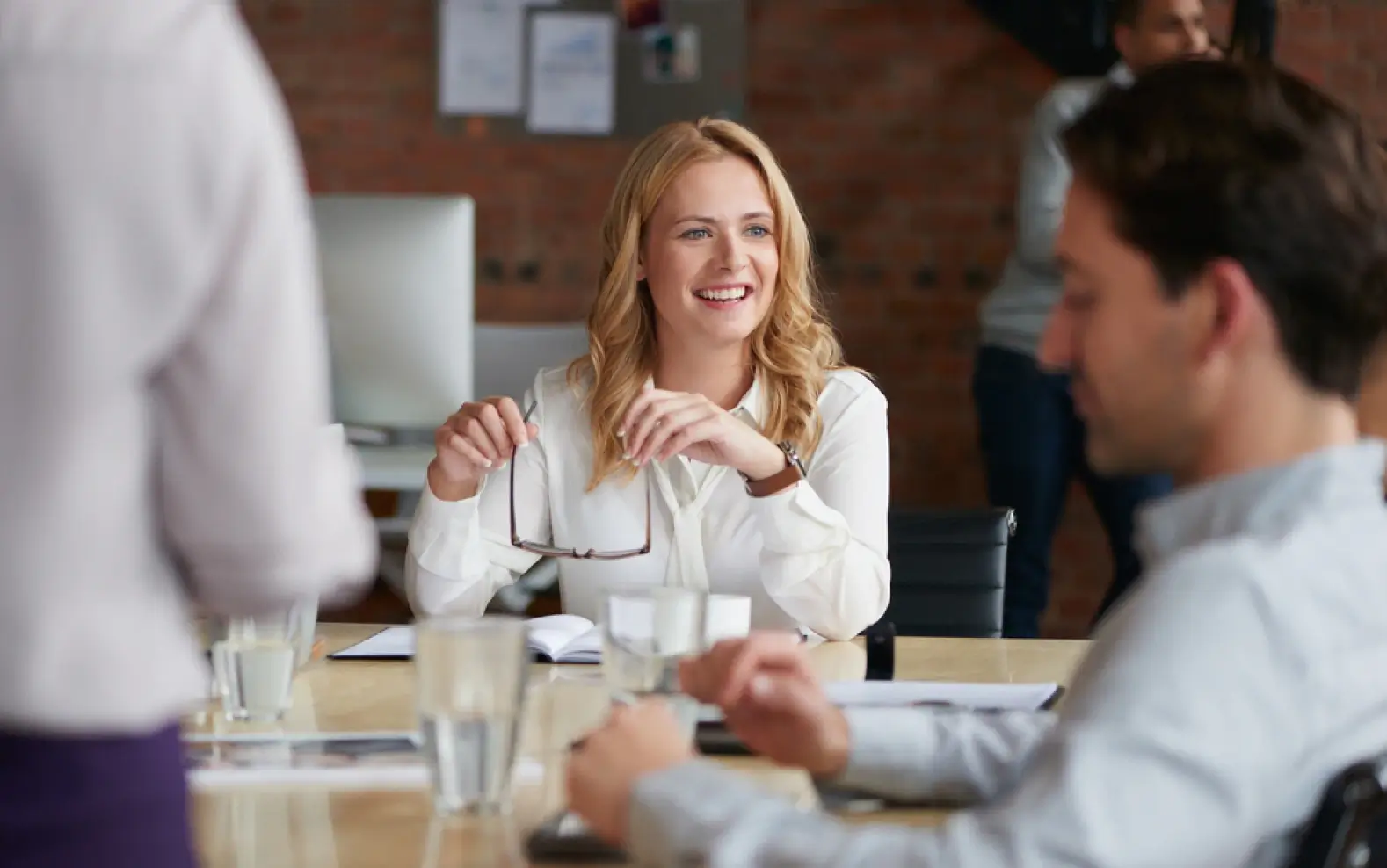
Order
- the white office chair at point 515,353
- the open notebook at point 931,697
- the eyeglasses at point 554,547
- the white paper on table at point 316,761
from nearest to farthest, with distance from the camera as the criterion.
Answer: the white paper on table at point 316,761, the open notebook at point 931,697, the eyeglasses at point 554,547, the white office chair at point 515,353

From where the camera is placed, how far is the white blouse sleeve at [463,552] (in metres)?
1.95

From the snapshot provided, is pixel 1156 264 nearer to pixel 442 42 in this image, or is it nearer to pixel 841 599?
pixel 841 599

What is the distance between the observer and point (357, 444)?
3.34 m

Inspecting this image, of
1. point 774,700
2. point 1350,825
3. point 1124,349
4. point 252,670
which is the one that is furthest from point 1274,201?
point 252,670

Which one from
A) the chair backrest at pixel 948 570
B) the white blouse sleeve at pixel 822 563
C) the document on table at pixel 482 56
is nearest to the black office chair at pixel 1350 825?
the white blouse sleeve at pixel 822 563

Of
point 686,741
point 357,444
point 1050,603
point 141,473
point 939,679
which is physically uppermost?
point 141,473

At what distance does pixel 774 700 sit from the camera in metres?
1.15

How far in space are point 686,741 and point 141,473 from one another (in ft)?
1.33

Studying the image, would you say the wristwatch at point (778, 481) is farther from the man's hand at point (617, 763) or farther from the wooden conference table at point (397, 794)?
the man's hand at point (617, 763)

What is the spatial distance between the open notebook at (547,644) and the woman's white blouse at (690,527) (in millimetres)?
258

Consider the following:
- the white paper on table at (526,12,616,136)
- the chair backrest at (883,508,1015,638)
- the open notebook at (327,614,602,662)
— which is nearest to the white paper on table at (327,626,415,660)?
the open notebook at (327,614,602,662)

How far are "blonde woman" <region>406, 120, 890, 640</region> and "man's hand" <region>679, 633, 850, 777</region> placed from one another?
2.18 ft

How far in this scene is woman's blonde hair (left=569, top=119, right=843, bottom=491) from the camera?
2.24 m

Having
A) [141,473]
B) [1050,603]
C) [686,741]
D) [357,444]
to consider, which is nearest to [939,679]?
[686,741]
